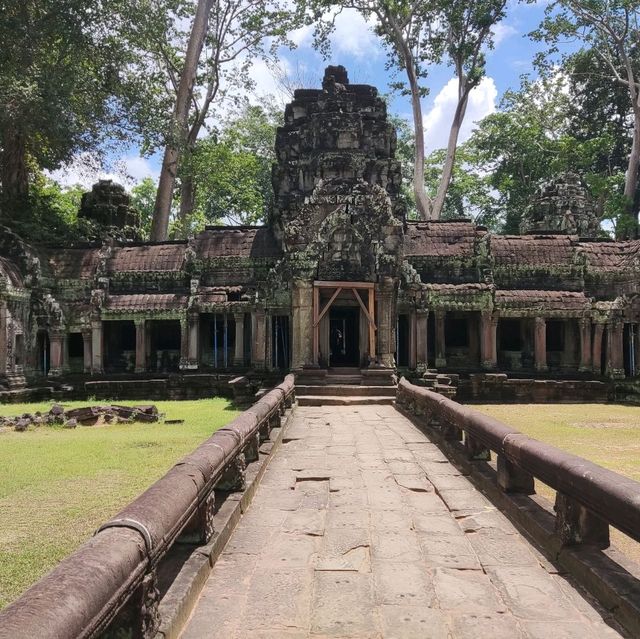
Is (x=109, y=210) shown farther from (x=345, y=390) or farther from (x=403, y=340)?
(x=345, y=390)

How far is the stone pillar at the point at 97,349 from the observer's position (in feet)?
62.4

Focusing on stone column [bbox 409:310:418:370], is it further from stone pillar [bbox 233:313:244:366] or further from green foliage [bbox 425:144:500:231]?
green foliage [bbox 425:144:500:231]

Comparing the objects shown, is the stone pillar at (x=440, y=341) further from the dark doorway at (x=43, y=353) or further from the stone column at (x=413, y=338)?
the dark doorway at (x=43, y=353)

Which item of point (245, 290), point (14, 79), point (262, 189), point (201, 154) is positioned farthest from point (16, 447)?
point (262, 189)

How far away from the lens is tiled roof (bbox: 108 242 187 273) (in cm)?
2064

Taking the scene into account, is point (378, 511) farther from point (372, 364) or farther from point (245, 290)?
point (245, 290)

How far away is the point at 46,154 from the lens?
966 inches

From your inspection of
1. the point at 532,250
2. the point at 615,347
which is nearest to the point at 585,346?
the point at 615,347

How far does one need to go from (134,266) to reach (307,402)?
10.7 meters

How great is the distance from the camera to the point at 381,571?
3.70 meters

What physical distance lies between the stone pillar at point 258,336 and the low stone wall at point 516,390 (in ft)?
21.5

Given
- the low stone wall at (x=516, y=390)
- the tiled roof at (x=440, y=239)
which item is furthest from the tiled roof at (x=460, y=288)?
the low stone wall at (x=516, y=390)

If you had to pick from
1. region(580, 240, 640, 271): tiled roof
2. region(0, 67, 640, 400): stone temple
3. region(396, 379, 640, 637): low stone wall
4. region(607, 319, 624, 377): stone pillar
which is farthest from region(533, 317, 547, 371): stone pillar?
region(396, 379, 640, 637): low stone wall

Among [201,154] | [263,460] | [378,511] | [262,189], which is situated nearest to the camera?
[378,511]
